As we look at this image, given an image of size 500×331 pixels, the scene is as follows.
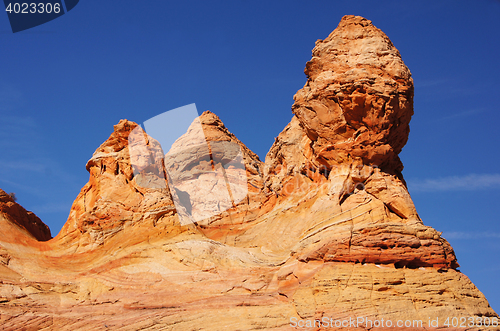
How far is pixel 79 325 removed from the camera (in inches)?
770

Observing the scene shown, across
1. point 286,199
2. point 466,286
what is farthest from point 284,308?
point 286,199

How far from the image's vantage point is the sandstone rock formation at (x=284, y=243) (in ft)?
61.8

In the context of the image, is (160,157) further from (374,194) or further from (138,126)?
(374,194)

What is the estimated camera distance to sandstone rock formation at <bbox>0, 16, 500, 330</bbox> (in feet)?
61.8

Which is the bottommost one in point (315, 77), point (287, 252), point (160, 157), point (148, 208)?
point (287, 252)

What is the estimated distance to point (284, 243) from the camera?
24031 millimetres

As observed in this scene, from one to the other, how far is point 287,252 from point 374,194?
14.8 feet

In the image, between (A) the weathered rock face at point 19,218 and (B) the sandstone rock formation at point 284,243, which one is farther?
(A) the weathered rock face at point 19,218

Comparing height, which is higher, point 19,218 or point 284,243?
point 19,218

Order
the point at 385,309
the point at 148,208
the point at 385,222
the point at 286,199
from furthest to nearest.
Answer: the point at 286,199, the point at 148,208, the point at 385,222, the point at 385,309

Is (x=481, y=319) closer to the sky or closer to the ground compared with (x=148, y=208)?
closer to the ground

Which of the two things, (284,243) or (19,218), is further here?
(19,218)

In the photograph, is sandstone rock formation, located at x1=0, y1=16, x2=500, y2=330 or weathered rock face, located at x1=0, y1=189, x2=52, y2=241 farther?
weathered rock face, located at x1=0, y1=189, x2=52, y2=241

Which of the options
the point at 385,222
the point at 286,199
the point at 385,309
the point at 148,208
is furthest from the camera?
the point at 286,199
